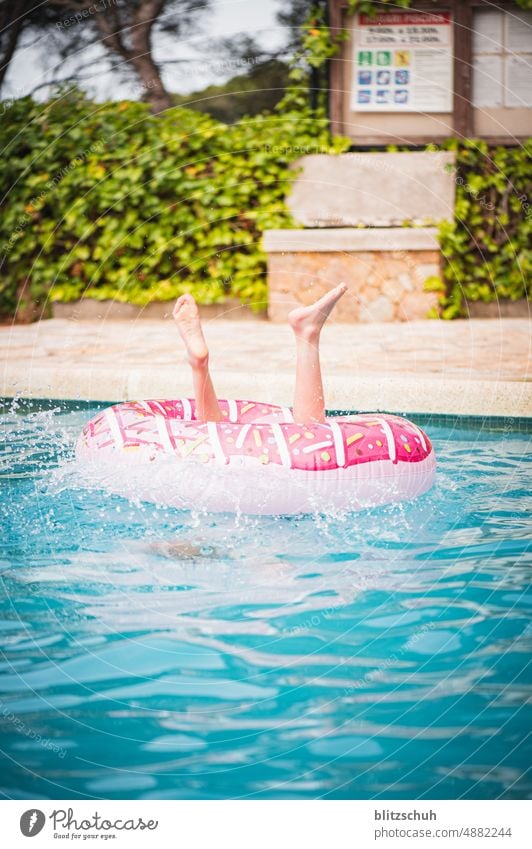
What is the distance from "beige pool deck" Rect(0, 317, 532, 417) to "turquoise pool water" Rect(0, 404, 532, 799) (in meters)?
1.21

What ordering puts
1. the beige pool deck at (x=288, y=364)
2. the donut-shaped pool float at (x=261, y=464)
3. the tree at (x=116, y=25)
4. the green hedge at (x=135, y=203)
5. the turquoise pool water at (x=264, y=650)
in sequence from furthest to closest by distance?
the tree at (x=116, y=25) < the green hedge at (x=135, y=203) < the beige pool deck at (x=288, y=364) < the donut-shaped pool float at (x=261, y=464) < the turquoise pool water at (x=264, y=650)

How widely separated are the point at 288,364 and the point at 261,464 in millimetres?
2342

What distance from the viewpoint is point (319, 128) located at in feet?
28.0

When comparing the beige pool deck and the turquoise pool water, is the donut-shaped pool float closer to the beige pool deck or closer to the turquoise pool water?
the turquoise pool water

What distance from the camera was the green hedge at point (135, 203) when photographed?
26.9ft

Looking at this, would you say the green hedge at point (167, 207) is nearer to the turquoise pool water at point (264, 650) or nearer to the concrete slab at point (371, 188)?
the concrete slab at point (371, 188)

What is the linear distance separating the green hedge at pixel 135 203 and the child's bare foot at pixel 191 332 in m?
4.25

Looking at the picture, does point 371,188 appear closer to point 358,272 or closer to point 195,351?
point 358,272

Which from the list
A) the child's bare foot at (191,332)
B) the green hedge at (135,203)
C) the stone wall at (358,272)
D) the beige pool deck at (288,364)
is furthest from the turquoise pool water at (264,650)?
the green hedge at (135,203)

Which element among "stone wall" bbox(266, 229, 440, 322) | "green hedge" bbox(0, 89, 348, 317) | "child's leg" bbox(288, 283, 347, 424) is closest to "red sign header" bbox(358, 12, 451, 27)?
"green hedge" bbox(0, 89, 348, 317)

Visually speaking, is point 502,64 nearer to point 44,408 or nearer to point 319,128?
point 319,128

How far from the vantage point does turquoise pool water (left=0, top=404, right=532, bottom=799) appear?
2.07m
